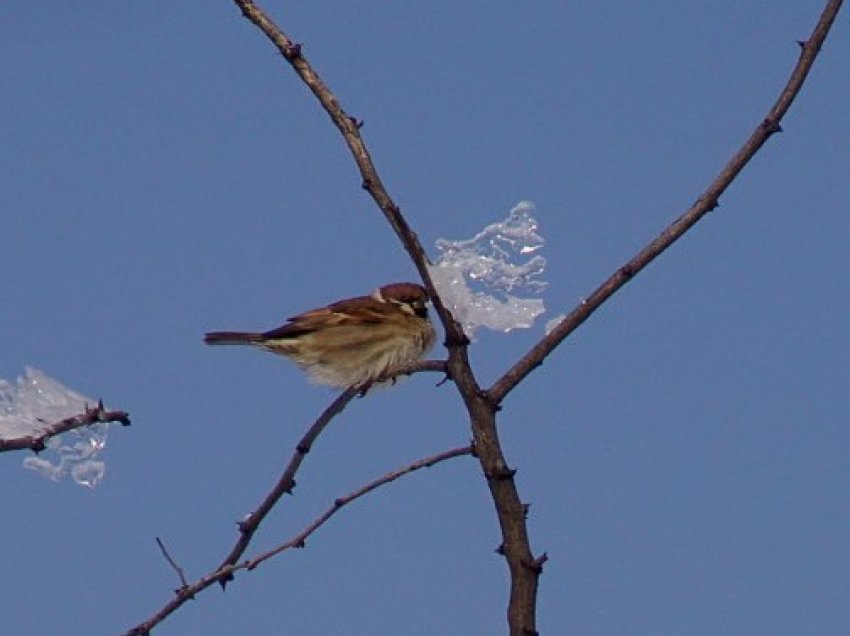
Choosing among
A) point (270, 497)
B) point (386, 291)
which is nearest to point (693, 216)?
point (270, 497)

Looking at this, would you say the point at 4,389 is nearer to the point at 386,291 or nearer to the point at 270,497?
the point at 270,497

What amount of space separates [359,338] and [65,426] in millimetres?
3690

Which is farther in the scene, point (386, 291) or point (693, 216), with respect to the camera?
point (386, 291)

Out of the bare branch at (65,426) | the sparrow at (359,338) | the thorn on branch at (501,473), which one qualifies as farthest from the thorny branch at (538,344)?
the sparrow at (359,338)

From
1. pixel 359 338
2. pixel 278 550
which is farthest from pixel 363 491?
pixel 359 338

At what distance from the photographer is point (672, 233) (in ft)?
9.62

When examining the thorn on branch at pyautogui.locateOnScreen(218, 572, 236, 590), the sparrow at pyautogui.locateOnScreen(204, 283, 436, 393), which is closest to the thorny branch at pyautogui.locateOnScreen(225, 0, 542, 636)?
the thorn on branch at pyautogui.locateOnScreen(218, 572, 236, 590)

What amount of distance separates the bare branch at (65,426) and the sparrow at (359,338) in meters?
3.26

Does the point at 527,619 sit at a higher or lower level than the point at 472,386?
lower

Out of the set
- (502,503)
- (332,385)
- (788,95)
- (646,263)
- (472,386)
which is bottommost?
(502,503)

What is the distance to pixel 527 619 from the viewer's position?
279 centimetres

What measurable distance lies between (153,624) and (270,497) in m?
0.43

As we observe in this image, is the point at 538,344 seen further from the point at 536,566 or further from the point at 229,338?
the point at 229,338

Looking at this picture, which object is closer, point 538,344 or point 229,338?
point 538,344
